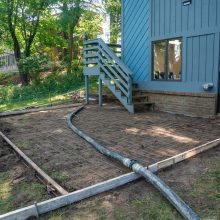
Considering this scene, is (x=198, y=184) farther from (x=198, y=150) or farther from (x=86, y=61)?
(x=86, y=61)

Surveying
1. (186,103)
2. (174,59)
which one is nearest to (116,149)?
(186,103)

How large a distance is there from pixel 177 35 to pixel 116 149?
4138 millimetres

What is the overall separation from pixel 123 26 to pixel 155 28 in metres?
1.44

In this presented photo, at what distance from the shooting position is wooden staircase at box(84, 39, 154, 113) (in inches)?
295

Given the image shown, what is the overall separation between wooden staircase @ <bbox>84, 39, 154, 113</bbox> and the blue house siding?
0.52m

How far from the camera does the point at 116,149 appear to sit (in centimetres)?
425

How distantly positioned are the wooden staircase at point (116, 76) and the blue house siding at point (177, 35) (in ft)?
1.70

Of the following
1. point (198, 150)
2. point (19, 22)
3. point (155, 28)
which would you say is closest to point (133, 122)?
point (198, 150)

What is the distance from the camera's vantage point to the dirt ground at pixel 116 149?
257cm

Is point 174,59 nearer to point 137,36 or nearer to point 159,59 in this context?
point 159,59

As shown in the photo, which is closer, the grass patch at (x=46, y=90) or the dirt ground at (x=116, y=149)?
the dirt ground at (x=116, y=149)

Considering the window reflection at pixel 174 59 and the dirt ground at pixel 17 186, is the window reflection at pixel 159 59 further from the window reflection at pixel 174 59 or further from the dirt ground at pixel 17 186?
the dirt ground at pixel 17 186

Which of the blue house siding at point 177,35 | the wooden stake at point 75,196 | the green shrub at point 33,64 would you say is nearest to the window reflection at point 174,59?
the blue house siding at point 177,35

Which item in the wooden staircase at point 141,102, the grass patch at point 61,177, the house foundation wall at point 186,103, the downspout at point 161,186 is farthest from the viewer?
the wooden staircase at point 141,102
